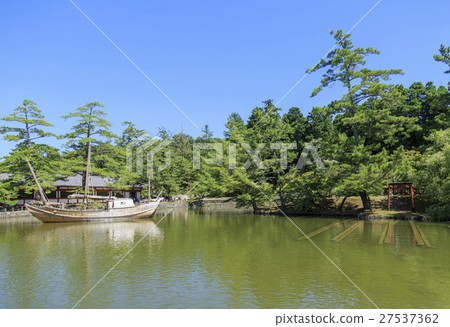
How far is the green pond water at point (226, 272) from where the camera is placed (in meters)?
8.51

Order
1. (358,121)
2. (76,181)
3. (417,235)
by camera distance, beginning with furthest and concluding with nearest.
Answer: (76,181)
(358,121)
(417,235)

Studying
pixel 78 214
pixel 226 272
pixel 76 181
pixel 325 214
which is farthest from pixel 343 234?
pixel 76 181

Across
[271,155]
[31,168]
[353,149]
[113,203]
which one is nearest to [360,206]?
[353,149]

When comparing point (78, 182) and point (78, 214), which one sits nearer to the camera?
point (78, 214)

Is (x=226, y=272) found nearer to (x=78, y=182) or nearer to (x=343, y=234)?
(x=343, y=234)

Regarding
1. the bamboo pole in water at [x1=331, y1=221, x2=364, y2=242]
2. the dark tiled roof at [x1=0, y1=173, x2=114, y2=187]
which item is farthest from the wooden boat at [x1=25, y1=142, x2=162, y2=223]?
the bamboo pole in water at [x1=331, y1=221, x2=364, y2=242]

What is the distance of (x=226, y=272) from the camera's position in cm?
1132

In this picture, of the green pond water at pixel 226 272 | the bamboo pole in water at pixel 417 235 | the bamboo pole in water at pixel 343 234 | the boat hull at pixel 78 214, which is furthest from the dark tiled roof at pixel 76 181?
the bamboo pole in water at pixel 417 235

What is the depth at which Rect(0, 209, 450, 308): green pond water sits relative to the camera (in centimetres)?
851

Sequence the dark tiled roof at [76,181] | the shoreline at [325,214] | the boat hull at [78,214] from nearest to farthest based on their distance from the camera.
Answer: the shoreline at [325,214] → the boat hull at [78,214] → the dark tiled roof at [76,181]

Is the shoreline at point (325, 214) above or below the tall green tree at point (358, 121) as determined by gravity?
below

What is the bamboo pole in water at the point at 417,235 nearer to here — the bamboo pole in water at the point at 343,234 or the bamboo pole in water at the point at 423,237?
the bamboo pole in water at the point at 423,237

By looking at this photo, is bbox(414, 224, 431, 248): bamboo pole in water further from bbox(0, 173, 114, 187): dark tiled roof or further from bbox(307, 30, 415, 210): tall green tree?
bbox(0, 173, 114, 187): dark tiled roof
